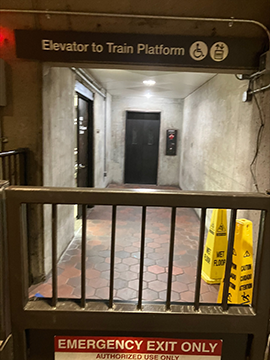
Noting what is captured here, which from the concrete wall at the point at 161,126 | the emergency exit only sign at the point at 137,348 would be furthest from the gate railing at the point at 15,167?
the concrete wall at the point at 161,126

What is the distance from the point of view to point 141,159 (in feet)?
28.0

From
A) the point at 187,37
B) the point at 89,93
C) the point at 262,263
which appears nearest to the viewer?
the point at 262,263

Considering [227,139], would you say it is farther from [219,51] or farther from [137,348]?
[137,348]

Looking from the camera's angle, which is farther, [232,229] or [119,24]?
[119,24]

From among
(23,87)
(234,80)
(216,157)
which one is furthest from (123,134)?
(23,87)

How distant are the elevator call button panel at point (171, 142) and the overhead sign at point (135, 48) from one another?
219 inches

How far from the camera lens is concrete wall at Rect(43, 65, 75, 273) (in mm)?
2789

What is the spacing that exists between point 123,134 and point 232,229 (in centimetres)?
727

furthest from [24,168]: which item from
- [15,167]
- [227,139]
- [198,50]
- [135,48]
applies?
[227,139]

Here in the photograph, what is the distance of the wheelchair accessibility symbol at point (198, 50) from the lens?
2502mm

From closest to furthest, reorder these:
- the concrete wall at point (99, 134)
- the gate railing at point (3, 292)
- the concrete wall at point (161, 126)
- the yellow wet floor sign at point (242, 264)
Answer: the gate railing at point (3, 292) < the yellow wet floor sign at point (242, 264) < the concrete wall at point (99, 134) < the concrete wall at point (161, 126)

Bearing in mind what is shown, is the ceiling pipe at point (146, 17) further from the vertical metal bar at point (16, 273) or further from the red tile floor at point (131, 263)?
the red tile floor at point (131, 263)

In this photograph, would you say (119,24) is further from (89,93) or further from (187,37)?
(89,93)

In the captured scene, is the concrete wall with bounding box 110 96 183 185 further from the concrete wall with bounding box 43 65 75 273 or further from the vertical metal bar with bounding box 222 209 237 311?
the vertical metal bar with bounding box 222 209 237 311
